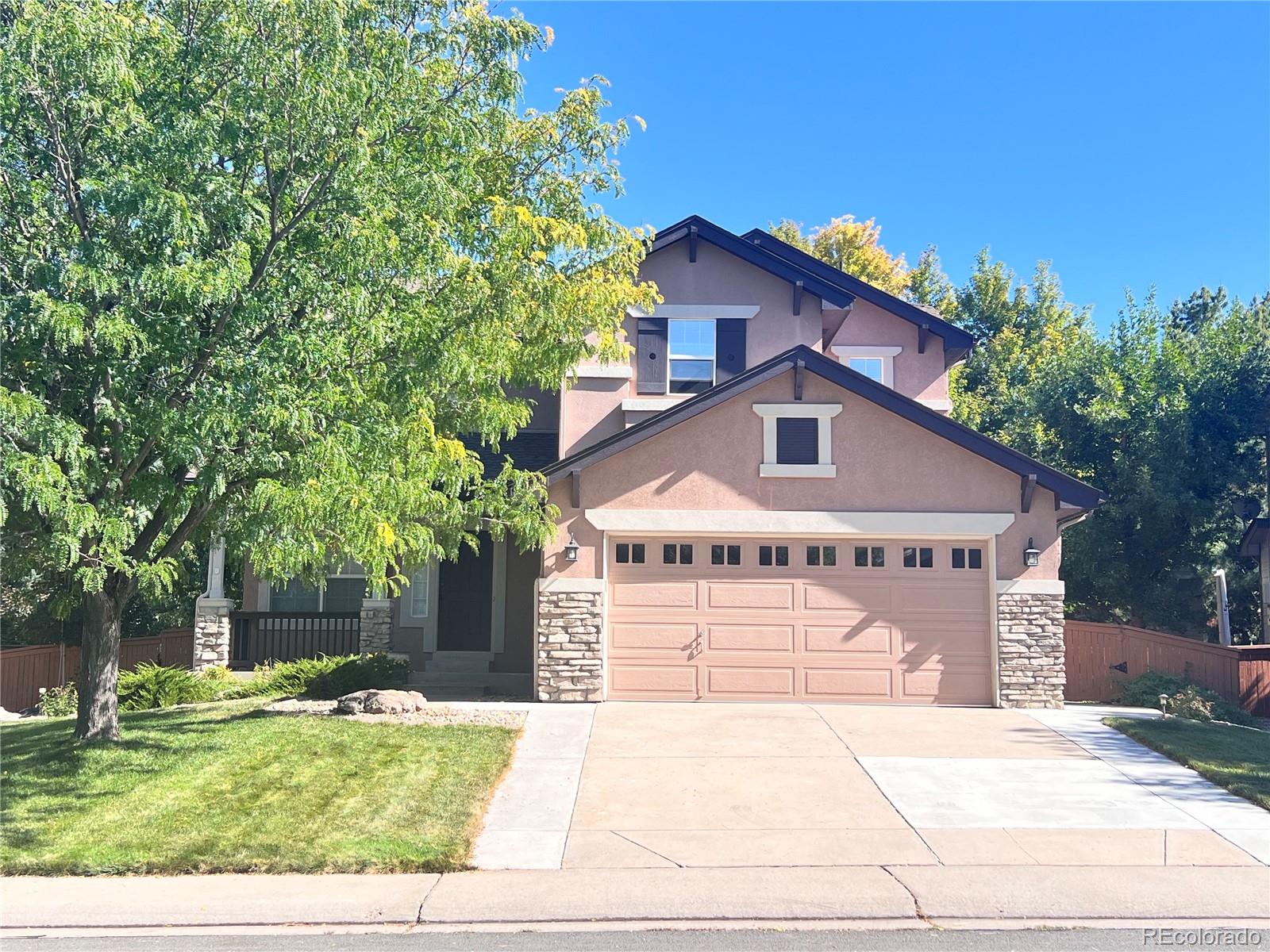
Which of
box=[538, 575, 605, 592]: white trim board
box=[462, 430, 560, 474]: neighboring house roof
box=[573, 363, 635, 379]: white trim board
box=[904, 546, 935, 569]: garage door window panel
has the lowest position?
box=[538, 575, 605, 592]: white trim board

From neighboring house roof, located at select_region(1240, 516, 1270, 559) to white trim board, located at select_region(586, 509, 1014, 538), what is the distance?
7.73 m

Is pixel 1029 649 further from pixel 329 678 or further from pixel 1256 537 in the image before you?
pixel 329 678

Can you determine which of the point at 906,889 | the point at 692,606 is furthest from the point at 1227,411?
the point at 906,889

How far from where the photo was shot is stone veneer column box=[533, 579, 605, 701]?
540 inches

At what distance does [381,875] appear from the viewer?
7.29 m

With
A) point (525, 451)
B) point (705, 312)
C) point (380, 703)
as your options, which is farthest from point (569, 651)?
point (705, 312)

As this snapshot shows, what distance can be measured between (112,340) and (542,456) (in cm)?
1027

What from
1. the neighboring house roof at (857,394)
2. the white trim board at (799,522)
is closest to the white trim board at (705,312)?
the neighboring house roof at (857,394)

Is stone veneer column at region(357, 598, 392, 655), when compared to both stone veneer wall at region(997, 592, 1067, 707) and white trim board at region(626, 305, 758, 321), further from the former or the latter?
stone veneer wall at region(997, 592, 1067, 707)

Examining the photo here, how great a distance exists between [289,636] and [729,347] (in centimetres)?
957

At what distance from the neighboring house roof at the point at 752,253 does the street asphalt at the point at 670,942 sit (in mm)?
12616

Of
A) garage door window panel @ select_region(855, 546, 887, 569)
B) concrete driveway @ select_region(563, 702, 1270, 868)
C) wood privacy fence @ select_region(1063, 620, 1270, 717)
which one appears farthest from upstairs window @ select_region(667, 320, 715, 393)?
wood privacy fence @ select_region(1063, 620, 1270, 717)

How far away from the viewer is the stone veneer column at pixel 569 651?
1371 cm

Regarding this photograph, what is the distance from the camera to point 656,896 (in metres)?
6.90
